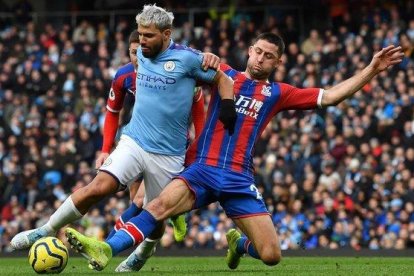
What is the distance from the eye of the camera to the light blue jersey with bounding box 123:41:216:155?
10898 mm

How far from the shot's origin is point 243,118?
1110cm

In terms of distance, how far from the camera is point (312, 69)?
2288cm

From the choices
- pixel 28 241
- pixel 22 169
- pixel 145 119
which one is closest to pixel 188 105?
pixel 145 119

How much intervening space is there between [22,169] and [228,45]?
Result: 4896 millimetres

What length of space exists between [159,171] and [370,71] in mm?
2073

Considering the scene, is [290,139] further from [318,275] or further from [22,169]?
[318,275]

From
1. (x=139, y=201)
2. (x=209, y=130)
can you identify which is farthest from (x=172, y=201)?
(x=139, y=201)

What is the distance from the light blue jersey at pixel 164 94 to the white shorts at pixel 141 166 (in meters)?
0.07

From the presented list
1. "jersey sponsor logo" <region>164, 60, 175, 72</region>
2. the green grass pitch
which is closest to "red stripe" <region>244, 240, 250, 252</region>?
the green grass pitch

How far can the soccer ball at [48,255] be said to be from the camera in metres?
10.3

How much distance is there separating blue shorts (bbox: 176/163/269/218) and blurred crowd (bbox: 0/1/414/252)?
731 centimetres

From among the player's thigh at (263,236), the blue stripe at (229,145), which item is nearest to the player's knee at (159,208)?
the blue stripe at (229,145)

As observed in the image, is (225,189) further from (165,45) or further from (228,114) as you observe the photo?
(165,45)

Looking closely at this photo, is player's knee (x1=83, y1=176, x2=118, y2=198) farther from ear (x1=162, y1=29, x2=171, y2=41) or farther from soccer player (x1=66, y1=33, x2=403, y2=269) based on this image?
ear (x1=162, y1=29, x2=171, y2=41)
